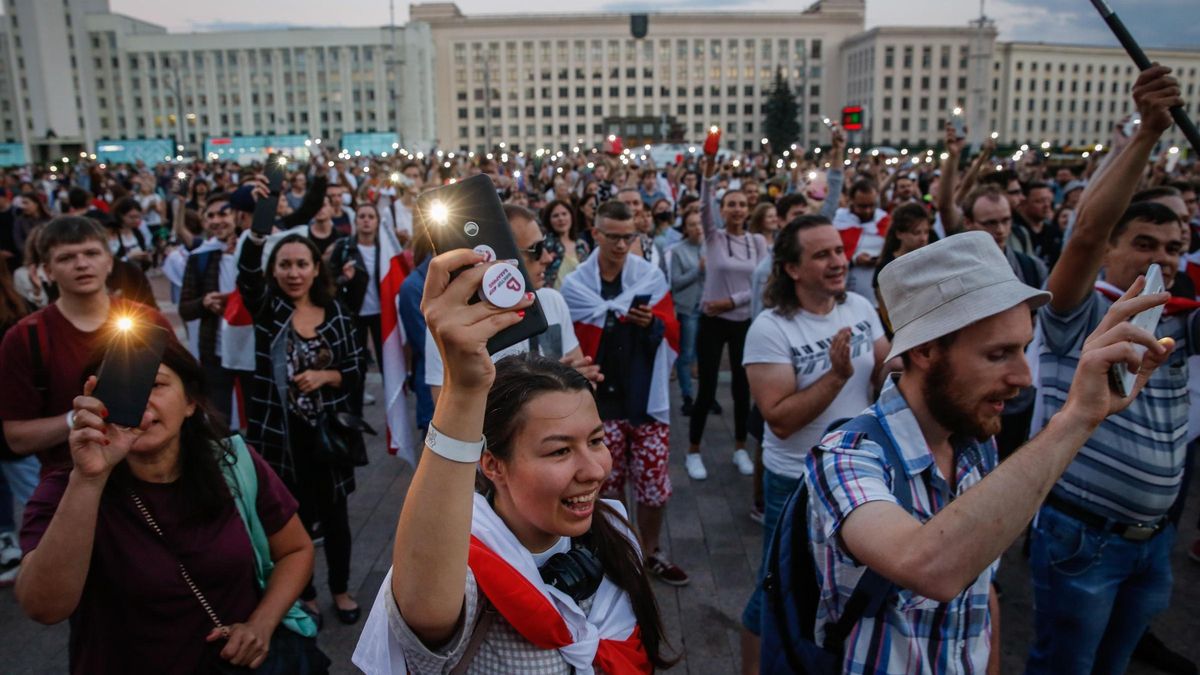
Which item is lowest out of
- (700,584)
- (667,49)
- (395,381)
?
(700,584)

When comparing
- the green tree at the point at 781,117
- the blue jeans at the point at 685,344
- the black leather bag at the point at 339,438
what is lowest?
the blue jeans at the point at 685,344

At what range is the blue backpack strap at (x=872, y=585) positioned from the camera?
1740 millimetres

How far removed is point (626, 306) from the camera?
4.25 metres

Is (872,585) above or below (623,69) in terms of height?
below

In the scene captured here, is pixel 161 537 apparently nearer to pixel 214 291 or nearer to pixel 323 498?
pixel 323 498

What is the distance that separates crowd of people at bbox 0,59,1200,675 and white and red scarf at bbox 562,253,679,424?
0.02 meters

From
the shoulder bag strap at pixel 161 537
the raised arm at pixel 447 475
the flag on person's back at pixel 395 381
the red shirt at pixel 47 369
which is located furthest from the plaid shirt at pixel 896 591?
the flag on person's back at pixel 395 381

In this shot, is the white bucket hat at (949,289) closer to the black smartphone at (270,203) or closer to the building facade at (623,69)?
the black smartphone at (270,203)

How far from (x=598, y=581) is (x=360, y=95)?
4172 inches

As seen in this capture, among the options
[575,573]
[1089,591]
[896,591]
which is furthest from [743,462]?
[575,573]

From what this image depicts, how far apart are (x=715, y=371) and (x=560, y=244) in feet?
5.34

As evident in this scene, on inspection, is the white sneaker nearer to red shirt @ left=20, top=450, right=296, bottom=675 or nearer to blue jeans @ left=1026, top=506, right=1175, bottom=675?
blue jeans @ left=1026, top=506, right=1175, bottom=675

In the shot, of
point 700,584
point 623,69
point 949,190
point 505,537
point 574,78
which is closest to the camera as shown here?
point 505,537

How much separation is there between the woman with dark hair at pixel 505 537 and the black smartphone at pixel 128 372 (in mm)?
906
